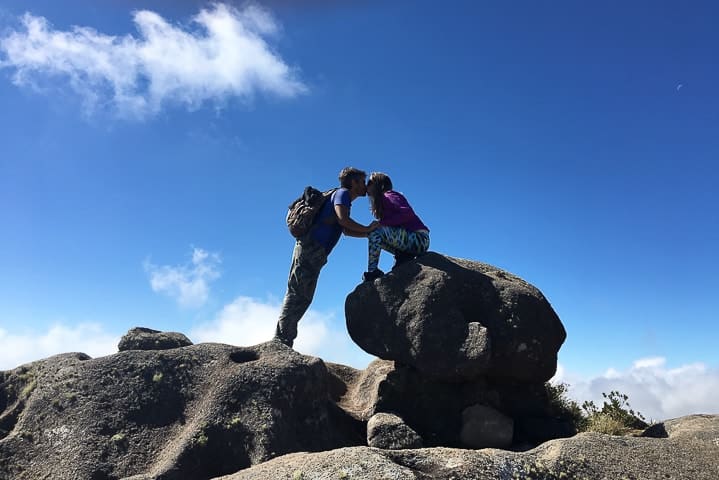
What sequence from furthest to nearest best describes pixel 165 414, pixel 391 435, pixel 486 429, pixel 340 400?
pixel 340 400, pixel 486 429, pixel 165 414, pixel 391 435

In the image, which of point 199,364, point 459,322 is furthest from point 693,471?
point 199,364

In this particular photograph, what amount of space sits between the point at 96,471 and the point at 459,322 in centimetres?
710

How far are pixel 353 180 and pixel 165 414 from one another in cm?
683

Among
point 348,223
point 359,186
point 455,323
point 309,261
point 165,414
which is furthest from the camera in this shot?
point 359,186

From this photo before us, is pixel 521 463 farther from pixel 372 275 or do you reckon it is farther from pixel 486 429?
pixel 372 275

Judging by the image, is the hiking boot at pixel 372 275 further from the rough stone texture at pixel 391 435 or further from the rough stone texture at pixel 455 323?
the rough stone texture at pixel 391 435

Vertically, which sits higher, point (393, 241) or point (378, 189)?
point (378, 189)

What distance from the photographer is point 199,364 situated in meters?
11.5

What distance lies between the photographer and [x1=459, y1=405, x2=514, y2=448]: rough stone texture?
1112 centimetres

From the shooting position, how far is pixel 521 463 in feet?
23.5

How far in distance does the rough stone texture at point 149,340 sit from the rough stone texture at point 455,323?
416 centimetres

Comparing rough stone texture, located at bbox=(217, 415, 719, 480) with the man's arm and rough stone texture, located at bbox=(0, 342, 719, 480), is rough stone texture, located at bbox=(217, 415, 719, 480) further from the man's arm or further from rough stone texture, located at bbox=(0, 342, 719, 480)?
the man's arm

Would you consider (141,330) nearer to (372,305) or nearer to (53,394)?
(53,394)

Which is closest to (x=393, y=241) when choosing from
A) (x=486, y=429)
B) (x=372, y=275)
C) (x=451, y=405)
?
(x=372, y=275)
